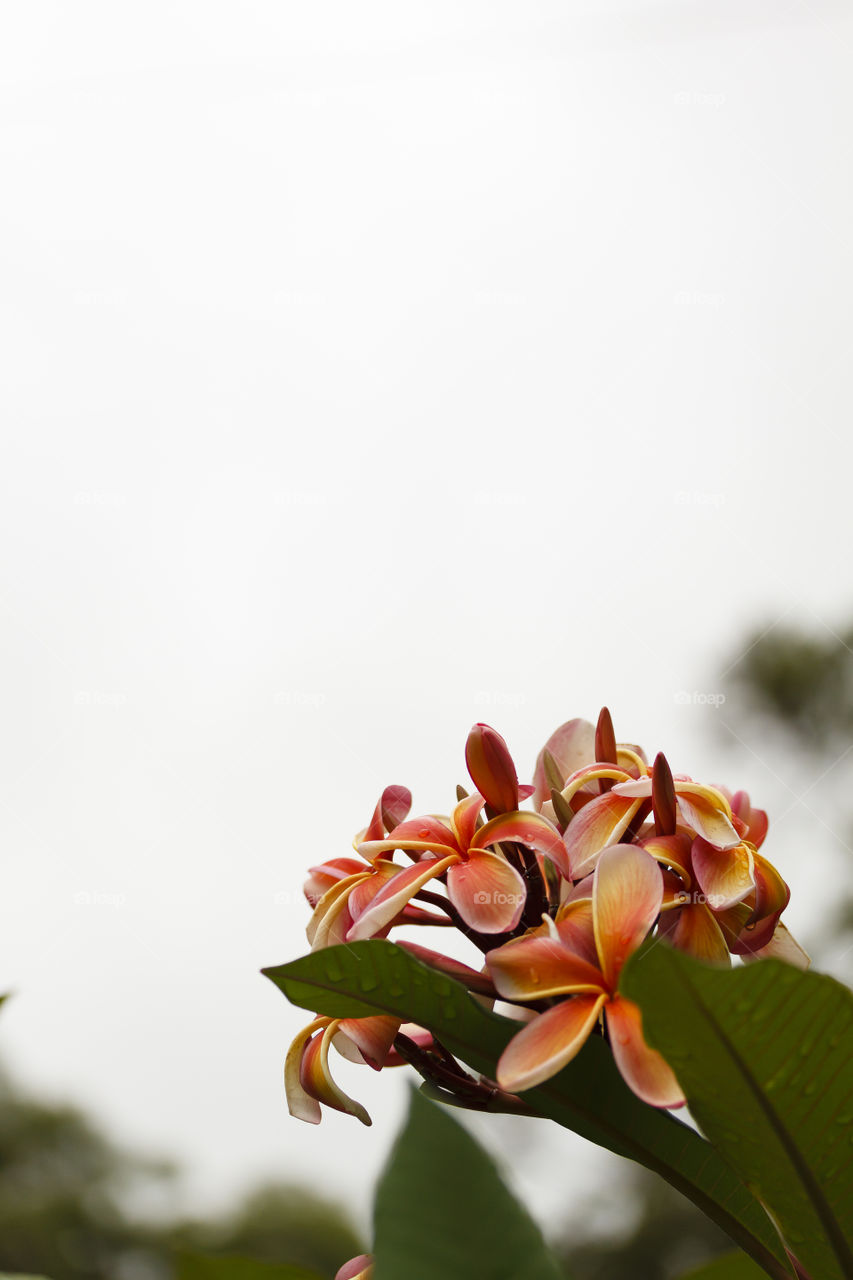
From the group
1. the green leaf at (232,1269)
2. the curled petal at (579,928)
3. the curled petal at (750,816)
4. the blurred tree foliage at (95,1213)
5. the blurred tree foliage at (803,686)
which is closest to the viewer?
the green leaf at (232,1269)

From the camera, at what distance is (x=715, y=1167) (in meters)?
0.23

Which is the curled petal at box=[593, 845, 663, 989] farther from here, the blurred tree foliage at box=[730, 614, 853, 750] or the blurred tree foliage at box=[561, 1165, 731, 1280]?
the blurred tree foliage at box=[561, 1165, 731, 1280]

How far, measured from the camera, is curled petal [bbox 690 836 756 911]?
258 mm

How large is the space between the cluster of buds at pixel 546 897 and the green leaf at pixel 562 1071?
0.04 feet

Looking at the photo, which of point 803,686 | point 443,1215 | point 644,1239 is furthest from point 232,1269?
point 644,1239

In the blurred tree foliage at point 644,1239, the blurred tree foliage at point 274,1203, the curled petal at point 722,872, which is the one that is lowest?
the blurred tree foliage at point 644,1239

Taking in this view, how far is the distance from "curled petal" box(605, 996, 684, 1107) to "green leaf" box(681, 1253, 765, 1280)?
0.03 meters

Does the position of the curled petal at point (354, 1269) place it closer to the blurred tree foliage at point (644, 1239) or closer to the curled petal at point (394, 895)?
the curled petal at point (394, 895)

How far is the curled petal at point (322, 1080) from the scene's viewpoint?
0.94 feet

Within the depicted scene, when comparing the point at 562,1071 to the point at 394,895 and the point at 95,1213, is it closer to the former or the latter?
the point at 394,895

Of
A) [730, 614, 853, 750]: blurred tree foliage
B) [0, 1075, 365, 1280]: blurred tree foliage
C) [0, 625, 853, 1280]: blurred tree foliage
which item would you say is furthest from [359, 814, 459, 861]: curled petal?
[0, 1075, 365, 1280]: blurred tree foliage

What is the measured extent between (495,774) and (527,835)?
1.0 inches

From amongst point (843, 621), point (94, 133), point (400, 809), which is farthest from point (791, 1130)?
point (94, 133)

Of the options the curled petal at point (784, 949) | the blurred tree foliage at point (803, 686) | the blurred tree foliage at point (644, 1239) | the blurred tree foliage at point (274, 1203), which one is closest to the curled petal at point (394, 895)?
the curled petal at point (784, 949)
